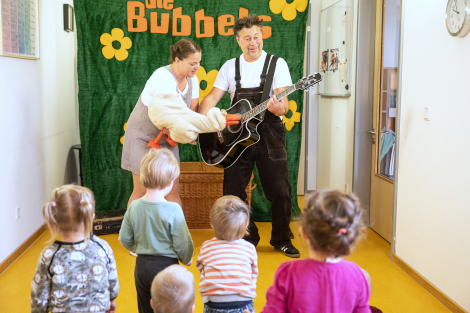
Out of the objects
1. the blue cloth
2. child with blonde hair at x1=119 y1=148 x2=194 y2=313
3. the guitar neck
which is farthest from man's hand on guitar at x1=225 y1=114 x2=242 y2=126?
the blue cloth

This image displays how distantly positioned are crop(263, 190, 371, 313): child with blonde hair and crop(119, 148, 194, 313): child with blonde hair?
2.09ft

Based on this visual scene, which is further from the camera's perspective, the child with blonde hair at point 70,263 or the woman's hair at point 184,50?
the woman's hair at point 184,50

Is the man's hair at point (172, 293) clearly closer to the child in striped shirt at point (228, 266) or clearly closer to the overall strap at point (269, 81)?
the child in striped shirt at point (228, 266)

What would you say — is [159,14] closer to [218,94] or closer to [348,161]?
[218,94]

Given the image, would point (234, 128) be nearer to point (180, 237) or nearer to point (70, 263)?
point (180, 237)

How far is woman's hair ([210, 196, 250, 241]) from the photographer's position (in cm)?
178

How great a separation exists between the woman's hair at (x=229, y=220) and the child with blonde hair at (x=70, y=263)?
16.4 inches

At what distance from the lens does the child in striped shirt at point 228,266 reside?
1729 mm

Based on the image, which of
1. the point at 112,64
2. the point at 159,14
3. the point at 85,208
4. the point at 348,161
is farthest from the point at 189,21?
the point at 85,208

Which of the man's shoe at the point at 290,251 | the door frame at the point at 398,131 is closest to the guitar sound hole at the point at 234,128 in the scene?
the man's shoe at the point at 290,251

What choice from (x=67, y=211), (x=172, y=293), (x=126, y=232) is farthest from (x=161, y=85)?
(x=172, y=293)

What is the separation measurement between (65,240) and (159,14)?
294 centimetres

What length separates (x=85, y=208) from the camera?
1.62 meters

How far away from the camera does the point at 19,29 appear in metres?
3.43
